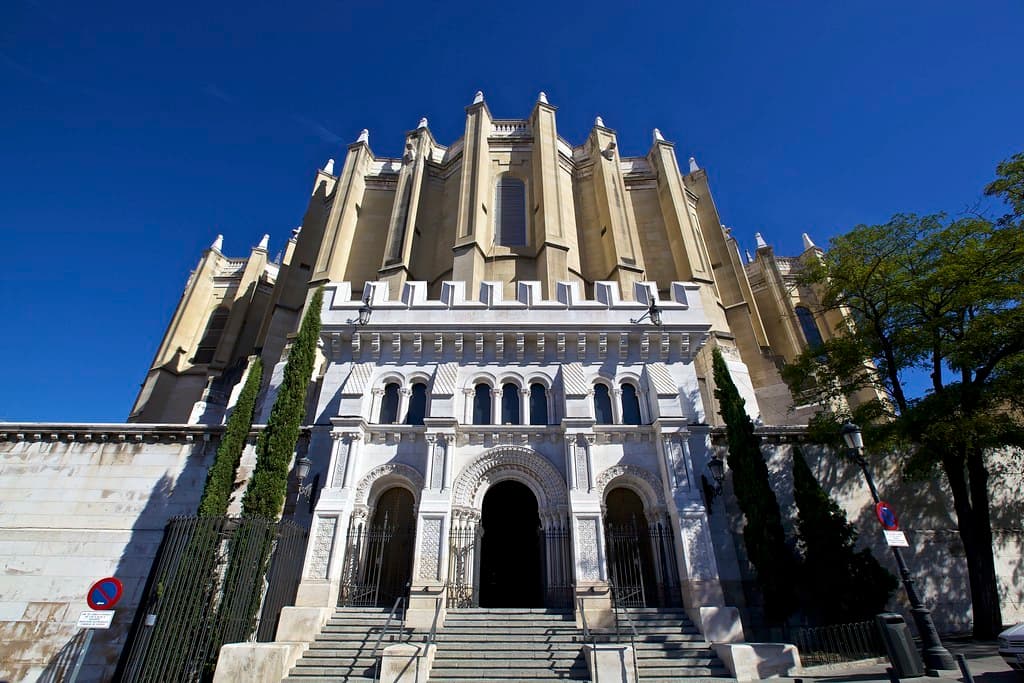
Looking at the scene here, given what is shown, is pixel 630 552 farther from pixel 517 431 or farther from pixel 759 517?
pixel 517 431

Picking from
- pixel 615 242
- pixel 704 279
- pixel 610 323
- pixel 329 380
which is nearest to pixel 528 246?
pixel 615 242

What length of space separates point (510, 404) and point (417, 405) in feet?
9.01

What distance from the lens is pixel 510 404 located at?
1444cm

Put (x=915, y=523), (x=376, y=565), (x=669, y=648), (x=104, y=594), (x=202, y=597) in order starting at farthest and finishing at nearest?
(x=915, y=523)
(x=376, y=565)
(x=669, y=648)
(x=202, y=597)
(x=104, y=594)

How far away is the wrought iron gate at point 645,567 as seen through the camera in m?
12.0

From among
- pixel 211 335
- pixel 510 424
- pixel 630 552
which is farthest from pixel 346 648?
pixel 211 335

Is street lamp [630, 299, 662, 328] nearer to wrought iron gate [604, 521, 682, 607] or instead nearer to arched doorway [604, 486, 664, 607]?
arched doorway [604, 486, 664, 607]

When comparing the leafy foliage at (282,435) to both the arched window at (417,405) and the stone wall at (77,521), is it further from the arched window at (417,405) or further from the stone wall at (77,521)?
the arched window at (417,405)

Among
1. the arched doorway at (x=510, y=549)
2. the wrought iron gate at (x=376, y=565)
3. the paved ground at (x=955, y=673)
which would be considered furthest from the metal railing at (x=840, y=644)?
the wrought iron gate at (x=376, y=565)

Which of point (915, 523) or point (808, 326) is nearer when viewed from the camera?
point (915, 523)

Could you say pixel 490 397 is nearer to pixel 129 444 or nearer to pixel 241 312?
pixel 129 444

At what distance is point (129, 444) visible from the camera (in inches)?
561

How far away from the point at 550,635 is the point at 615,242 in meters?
17.2

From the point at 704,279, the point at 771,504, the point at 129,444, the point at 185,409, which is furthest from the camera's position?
the point at 185,409
